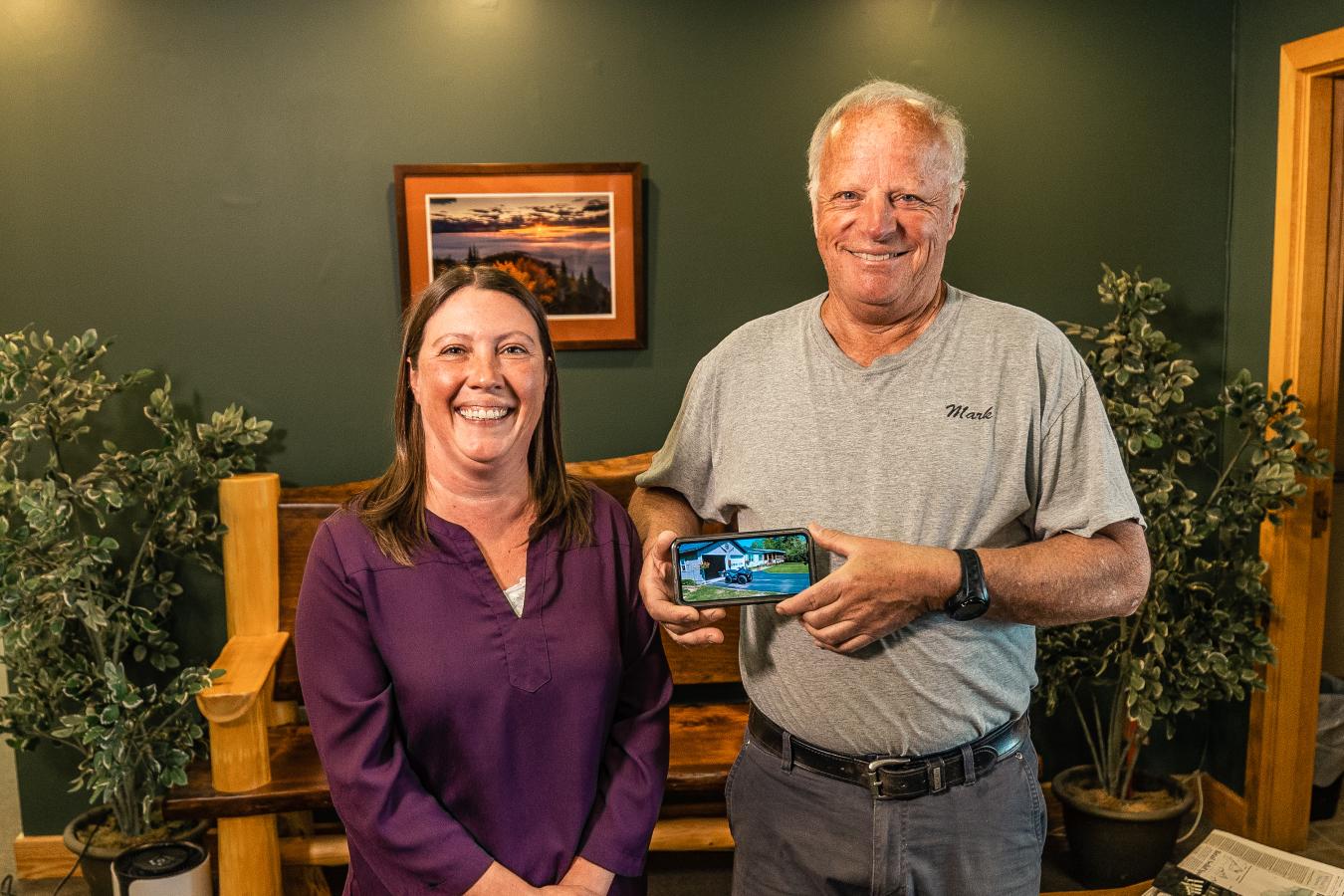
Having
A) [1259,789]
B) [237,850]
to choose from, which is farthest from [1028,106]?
[237,850]

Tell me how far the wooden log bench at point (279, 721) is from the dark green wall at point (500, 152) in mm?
243

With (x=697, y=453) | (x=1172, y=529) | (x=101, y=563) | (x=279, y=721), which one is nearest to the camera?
(x=697, y=453)

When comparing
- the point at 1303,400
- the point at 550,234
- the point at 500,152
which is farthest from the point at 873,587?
the point at 1303,400

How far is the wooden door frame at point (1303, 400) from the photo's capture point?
121 inches

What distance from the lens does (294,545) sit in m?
3.04

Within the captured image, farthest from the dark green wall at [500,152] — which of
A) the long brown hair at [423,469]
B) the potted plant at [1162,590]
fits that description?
the long brown hair at [423,469]

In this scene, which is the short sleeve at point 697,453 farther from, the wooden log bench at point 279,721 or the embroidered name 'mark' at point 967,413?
the wooden log bench at point 279,721

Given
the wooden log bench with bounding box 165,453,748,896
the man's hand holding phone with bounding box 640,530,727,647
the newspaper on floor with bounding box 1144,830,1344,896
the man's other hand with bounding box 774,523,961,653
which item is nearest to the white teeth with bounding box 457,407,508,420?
the man's hand holding phone with bounding box 640,530,727,647

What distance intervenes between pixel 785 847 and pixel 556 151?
85.2 inches

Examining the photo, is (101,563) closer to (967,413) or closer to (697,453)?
(697,453)

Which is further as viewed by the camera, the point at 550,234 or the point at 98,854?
the point at 550,234

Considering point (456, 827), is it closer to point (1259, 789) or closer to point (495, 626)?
point (495, 626)

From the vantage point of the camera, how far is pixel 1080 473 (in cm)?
150

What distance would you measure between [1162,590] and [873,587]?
1.91m
